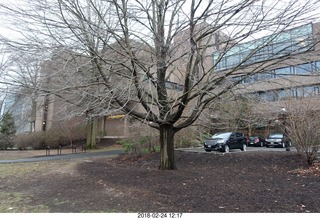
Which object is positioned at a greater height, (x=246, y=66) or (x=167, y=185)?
(x=246, y=66)

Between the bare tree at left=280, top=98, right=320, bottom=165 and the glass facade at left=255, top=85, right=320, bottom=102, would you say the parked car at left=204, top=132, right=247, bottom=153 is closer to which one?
the glass facade at left=255, top=85, right=320, bottom=102

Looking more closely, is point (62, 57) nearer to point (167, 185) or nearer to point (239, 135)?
point (167, 185)

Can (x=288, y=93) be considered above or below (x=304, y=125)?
above

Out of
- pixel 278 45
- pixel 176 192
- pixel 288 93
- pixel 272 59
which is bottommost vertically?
pixel 176 192

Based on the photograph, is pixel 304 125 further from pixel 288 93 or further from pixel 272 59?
pixel 272 59

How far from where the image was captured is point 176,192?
5.68 m

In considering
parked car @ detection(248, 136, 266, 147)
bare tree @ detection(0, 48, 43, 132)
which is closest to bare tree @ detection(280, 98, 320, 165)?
bare tree @ detection(0, 48, 43, 132)

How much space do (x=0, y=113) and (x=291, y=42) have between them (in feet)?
94.5

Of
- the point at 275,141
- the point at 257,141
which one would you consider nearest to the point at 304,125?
the point at 275,141

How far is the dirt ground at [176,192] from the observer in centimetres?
464

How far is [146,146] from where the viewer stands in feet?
47.0

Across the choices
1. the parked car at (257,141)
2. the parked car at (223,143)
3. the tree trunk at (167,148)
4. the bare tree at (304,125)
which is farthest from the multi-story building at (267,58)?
the parked car at (257,141)

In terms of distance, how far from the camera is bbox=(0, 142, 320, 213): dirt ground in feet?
15.2

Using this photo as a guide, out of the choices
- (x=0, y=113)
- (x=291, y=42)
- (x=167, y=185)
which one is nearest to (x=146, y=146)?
(x=167, y=185)
